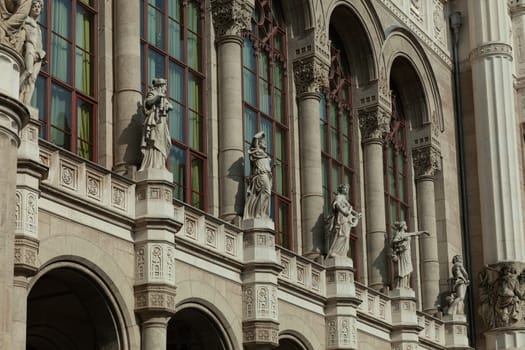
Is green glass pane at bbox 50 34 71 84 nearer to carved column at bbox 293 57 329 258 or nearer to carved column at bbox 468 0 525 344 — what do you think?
carved column at bbox 293 57 329 258

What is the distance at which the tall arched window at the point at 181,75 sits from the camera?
Answer: 30531mm

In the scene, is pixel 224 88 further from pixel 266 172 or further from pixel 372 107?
pixel 372 107

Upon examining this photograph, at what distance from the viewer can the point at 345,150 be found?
39250 mm

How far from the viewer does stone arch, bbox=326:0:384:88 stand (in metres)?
39.9

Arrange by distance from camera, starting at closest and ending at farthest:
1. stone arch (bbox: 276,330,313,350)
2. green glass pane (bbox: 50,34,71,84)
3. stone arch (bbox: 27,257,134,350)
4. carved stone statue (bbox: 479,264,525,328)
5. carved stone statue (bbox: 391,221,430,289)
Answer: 1. stone arch (bbox: 27,257,134,350)
2. green glass pane (bbox: 50,34,71,84)
3. stone arch (bbox: 276,330,313,350)
4. carved stone statue (bbox: 391,221,430,289)
5. carved stone statue (bbox: 479,264,525,328)

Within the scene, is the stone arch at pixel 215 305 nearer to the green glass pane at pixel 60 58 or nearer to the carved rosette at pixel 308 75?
the green glass pane at pixel 60 58

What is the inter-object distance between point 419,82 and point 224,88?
13.4 meters

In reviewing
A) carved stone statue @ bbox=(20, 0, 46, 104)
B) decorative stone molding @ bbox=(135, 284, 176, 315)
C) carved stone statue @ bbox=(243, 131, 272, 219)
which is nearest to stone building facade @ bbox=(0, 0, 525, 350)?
decorative stone molding @ bbox=(135, 284, 176, 315)

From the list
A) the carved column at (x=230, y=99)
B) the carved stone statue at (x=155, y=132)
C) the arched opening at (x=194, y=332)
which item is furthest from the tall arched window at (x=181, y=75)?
the arched opening at (x=194, y=332)

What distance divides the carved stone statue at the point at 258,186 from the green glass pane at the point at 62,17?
18.7 feet

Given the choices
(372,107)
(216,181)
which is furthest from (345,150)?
(216,181)

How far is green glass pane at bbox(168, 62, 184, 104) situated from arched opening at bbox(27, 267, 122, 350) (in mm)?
6199

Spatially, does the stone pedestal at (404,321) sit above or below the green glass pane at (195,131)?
below

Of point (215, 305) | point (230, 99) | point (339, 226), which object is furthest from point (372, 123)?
point (215, 305)
